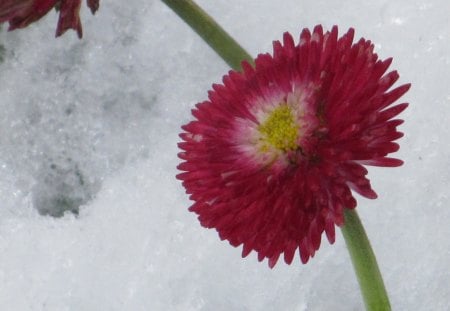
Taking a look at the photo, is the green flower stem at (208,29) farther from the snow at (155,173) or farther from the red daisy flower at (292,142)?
the snow at (155,173)

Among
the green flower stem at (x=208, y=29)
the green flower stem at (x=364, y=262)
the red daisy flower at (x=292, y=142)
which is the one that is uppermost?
the green flower stem at (x=208, y=29)

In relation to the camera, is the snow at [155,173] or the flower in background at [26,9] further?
the snow at [155,173]

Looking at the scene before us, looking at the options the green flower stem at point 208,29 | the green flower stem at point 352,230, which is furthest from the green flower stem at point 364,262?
the green flower stem at point 208,29

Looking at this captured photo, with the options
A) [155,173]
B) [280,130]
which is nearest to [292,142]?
[280,130]

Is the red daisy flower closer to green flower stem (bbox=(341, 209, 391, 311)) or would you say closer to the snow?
green flower stem (bbox=(341, 209, 391, 311))

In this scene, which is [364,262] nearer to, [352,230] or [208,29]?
[352,230]

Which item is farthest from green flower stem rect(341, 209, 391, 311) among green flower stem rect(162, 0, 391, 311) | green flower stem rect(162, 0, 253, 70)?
green flower stem rect(162, 0, 253, 70)
